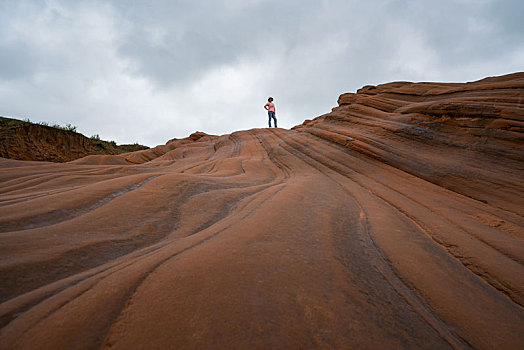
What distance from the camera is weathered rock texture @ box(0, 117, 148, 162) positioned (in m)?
9.27

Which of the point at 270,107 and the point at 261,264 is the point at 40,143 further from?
the point at 261,264

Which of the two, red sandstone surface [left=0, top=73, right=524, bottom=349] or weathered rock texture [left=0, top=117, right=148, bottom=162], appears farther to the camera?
weathered rock texture [left=0, top=117, right=148, bottom=162]

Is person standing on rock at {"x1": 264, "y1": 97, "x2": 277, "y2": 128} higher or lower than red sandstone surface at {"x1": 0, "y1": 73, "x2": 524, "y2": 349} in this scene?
higher

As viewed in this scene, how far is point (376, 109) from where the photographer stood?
5.75 metres

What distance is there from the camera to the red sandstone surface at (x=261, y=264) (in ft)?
2.39

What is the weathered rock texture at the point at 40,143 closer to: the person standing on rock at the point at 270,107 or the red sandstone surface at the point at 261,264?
the red sandstone surface at the point at 261,264

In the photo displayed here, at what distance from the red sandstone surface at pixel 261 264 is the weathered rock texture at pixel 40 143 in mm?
9565

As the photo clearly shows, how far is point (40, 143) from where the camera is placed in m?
10.4

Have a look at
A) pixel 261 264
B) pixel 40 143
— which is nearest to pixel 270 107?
pixel 261 264

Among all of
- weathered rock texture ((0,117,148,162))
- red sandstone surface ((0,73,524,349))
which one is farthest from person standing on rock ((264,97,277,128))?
weathered rock texture ((0,117,148,162))

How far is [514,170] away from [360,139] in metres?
2.10

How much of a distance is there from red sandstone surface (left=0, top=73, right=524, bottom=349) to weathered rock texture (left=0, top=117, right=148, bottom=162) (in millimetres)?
9565

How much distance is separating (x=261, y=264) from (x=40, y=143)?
45.4 feet

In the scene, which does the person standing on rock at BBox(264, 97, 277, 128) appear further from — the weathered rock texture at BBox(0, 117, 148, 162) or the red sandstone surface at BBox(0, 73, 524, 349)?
the weathered rock texture at BBox(0, 117, 148, 162)
